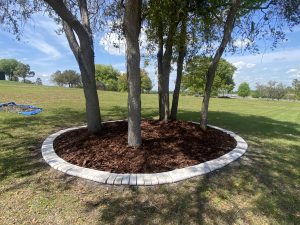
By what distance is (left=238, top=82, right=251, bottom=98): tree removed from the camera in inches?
2837

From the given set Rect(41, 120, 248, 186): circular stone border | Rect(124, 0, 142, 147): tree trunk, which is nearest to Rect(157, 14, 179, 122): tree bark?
Rect(124, 0, 142, 147): tree trunk

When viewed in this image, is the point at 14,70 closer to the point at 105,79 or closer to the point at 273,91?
the point at 105,79

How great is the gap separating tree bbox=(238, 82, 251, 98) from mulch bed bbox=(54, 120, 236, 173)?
235 ft

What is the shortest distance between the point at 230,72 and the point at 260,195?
5088cm

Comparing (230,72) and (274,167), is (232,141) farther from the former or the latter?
(230,72)

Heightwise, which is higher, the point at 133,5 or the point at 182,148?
the point at 133,5

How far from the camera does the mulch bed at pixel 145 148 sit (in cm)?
385

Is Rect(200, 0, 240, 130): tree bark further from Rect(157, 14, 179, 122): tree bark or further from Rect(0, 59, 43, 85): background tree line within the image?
Rect(0, 59, 43, 85): background tree line

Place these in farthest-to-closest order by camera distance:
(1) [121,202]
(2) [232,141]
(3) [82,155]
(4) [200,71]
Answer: (4) [200,71], (2) [232,141], (3) [82,155], (1) [121,202]

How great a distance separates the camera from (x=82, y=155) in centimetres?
418

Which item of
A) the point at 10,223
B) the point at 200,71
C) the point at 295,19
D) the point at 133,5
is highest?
the point at 295,19

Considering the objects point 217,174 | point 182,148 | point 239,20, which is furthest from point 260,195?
point 239,20

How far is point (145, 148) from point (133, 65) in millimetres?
1596

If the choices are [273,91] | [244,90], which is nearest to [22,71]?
[244,90]
